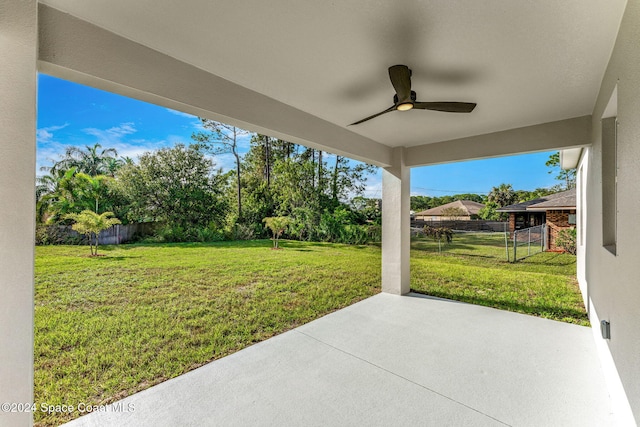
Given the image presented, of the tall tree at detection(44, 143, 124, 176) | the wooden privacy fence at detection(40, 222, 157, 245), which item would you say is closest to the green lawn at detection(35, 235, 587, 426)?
the wooden privacy fence at detection(40, 222, 157, 245)

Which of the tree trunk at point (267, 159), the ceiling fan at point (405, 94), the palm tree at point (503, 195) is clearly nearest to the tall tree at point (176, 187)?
the tree trunk at point (267, 159)

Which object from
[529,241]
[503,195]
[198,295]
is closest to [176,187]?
[198,295]

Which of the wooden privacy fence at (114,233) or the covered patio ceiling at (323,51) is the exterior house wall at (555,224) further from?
the wooden privacy fence at (114,233)

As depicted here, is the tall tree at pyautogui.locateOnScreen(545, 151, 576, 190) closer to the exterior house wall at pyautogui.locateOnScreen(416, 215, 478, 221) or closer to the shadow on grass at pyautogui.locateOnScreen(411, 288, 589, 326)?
the exterior house wall at pyautogui.locateOnScreen(416, 215, 478, 221)

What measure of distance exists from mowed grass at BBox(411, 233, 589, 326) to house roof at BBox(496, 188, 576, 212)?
0.65 meters

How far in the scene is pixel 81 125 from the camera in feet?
12.3

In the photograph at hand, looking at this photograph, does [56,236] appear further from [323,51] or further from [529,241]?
[529,241]

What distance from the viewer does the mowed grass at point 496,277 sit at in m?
3.82

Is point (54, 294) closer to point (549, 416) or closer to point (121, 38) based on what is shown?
point (121, 38)

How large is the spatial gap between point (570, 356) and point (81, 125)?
630 cm

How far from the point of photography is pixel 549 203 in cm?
508

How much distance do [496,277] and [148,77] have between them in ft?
19.3

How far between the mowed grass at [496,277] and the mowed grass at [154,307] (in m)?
1.23

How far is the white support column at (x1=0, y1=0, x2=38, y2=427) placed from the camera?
110cm
